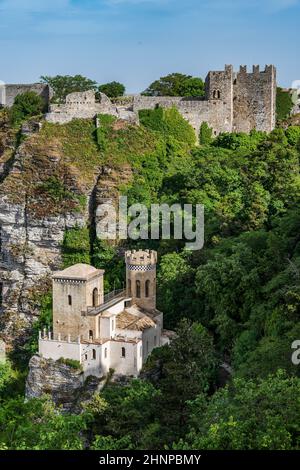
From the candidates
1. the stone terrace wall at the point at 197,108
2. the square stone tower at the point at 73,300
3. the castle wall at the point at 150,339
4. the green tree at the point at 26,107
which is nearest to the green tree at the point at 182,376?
the castle wall at the point at 150,339

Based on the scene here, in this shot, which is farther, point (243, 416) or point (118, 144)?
point (118, 144)

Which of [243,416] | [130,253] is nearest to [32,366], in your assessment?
[130,253]

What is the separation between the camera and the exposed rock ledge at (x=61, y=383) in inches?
1124

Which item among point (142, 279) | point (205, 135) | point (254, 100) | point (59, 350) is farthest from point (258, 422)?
point (254, 100)

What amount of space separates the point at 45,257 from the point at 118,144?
794cm

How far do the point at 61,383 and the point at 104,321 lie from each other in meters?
3.06

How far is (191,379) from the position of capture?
2438 centimetres

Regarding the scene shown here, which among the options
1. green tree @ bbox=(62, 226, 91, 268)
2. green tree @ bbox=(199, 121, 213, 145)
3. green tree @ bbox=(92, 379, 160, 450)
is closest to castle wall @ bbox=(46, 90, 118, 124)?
green tree @ bbox=(199, 121, 213, 145)

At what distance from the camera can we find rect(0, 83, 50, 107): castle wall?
1845 inches

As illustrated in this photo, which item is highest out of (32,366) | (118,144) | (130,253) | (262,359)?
(118,144)

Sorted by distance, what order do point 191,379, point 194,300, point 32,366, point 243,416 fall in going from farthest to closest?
1. point 194,300
2. point 32,366
3. point 191,379
4. point 243,416

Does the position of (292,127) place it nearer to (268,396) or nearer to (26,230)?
(26,230)

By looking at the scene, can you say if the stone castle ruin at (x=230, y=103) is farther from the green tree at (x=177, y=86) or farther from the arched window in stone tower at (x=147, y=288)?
the arched window in stone tower at (x=147, y=288)

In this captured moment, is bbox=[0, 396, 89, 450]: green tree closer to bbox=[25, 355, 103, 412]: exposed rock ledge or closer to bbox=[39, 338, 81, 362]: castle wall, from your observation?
bbox=[25, 355, 103, 412]: exposed rock ledge
